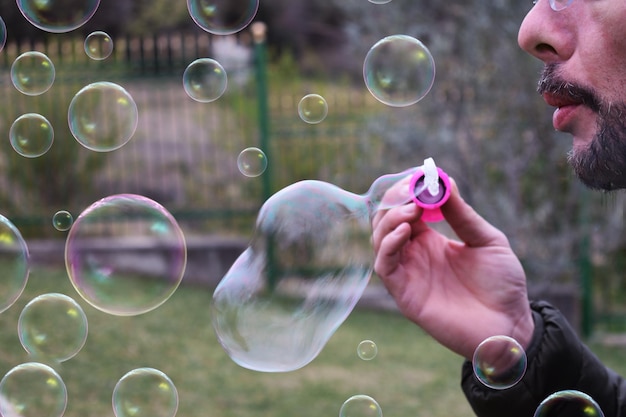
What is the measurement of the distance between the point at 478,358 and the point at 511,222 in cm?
444

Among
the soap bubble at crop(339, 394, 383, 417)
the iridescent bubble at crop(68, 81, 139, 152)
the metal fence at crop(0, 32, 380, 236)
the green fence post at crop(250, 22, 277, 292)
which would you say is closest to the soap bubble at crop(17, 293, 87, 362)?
the iridescent bubble at crop(68, 81, 139, 152)

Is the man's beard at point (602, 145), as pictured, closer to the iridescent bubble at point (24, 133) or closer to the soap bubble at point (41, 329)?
the soap bubble at point (41, 329)

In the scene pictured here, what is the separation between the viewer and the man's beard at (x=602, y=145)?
1.43m

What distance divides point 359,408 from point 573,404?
0.65 metres

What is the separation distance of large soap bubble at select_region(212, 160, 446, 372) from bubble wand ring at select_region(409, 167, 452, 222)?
7.3 inches

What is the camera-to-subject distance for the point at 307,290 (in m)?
2.09

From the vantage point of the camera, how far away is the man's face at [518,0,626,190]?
1406 mm

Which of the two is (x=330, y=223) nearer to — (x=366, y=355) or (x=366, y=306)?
(x=366, y=355)

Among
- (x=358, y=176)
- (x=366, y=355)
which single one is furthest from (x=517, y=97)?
(x=366, y=355)

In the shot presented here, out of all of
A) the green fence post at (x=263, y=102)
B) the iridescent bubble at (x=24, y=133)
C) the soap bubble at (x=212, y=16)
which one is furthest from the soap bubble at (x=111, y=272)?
the green fence post at (x=263, y=102)

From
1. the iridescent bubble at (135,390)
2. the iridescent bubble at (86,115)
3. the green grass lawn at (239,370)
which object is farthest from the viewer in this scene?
the green grass lawn at (239,370)

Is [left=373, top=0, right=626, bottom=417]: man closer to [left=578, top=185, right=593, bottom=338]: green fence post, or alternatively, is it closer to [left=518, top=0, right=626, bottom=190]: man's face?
[left=518, top=0, right=626, bottom=190]: man's face

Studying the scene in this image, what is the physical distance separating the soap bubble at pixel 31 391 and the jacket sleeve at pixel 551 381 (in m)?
1.28

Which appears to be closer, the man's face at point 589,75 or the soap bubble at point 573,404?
the man's face at point 589,75
